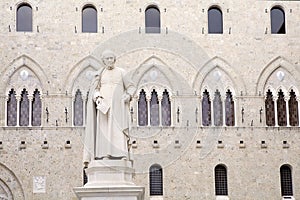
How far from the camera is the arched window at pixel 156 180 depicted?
27859 mm

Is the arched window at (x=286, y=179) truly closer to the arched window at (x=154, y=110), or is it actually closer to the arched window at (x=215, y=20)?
the arched window at (x=154, y=110)

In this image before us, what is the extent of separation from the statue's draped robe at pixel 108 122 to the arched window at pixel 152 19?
683 inches

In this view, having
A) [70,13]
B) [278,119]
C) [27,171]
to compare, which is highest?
[70,13]

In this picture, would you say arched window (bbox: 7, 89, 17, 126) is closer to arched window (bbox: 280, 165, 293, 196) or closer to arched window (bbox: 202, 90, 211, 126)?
arched window (bbox: 202, 90, 211, 126)

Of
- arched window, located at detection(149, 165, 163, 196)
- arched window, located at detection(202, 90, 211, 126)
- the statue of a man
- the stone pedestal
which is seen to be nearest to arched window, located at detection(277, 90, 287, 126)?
arched window, located at detection(202, 90, 211, 126)

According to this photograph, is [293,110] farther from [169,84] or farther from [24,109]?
[24,109]

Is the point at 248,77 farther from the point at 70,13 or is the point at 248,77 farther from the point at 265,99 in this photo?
the point at 70,13

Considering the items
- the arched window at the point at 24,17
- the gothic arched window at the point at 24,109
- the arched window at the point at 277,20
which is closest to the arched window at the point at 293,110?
the arched window at the point at 277,20

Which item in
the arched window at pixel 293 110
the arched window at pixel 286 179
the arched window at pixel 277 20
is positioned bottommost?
the arched window at pixel 286 179

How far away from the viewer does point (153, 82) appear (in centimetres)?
2880

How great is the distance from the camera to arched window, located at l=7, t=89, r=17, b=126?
28.0 meters

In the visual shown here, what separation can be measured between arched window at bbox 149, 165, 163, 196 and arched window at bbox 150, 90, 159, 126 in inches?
69.0

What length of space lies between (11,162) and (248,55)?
10.2 m

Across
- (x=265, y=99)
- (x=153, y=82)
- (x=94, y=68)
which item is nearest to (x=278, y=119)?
(x=265, y=99)
